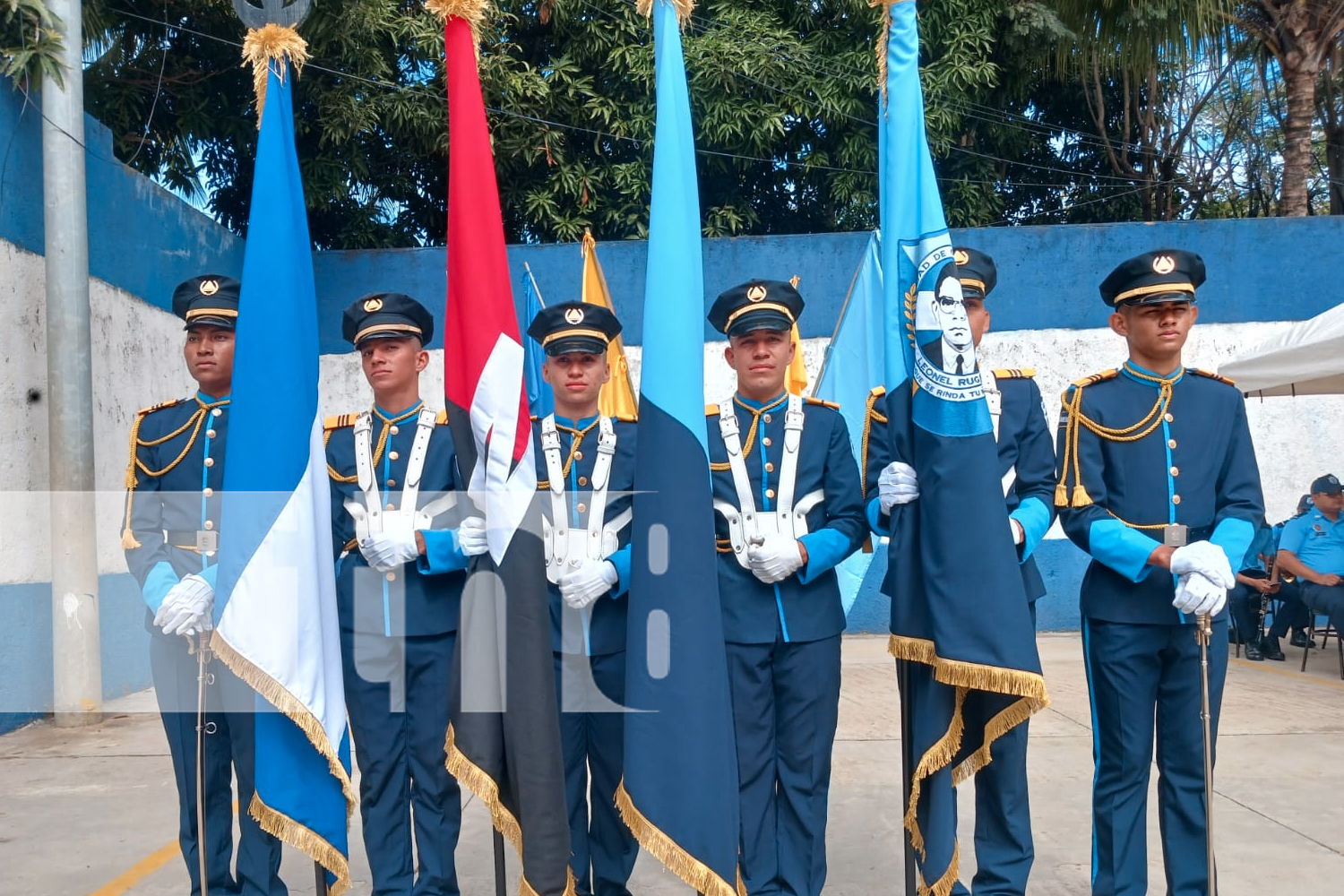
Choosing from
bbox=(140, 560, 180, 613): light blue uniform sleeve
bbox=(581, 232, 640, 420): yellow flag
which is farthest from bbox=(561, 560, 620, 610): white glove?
bbox=(581, 232, 640, 420): yellow flag

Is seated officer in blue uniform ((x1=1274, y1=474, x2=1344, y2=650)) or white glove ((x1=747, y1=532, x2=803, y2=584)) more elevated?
white glove ((x1=747, y1=532, x2=803, y2=584))

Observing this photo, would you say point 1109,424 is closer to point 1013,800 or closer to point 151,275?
point 1013,800

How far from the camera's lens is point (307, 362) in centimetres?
357

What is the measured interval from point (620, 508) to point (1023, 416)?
1.32 m

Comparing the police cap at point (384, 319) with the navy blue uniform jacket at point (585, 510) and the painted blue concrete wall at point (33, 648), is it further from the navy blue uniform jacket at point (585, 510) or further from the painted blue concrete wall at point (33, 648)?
the painted blue concrete wall at point (33, 648)

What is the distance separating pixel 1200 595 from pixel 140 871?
3742 millimetres

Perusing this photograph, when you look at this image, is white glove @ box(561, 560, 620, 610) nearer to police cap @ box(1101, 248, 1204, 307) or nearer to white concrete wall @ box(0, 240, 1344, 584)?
police cap @ box(1101, 248, 1204, 307)

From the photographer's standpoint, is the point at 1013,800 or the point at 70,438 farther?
the point at 70,438

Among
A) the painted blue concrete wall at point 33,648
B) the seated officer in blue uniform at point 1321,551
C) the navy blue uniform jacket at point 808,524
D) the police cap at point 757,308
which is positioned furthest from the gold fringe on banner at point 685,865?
the seated officer in blue uniform at point 1321,551

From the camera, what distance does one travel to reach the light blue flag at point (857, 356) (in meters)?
7.30

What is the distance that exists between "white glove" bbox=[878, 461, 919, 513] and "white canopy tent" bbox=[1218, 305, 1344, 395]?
4461 mm

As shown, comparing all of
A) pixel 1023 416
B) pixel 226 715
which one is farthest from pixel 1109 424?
pixel 226 715

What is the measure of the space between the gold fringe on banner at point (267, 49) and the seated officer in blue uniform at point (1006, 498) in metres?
2.11

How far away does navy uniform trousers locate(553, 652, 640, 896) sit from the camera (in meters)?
3.63
